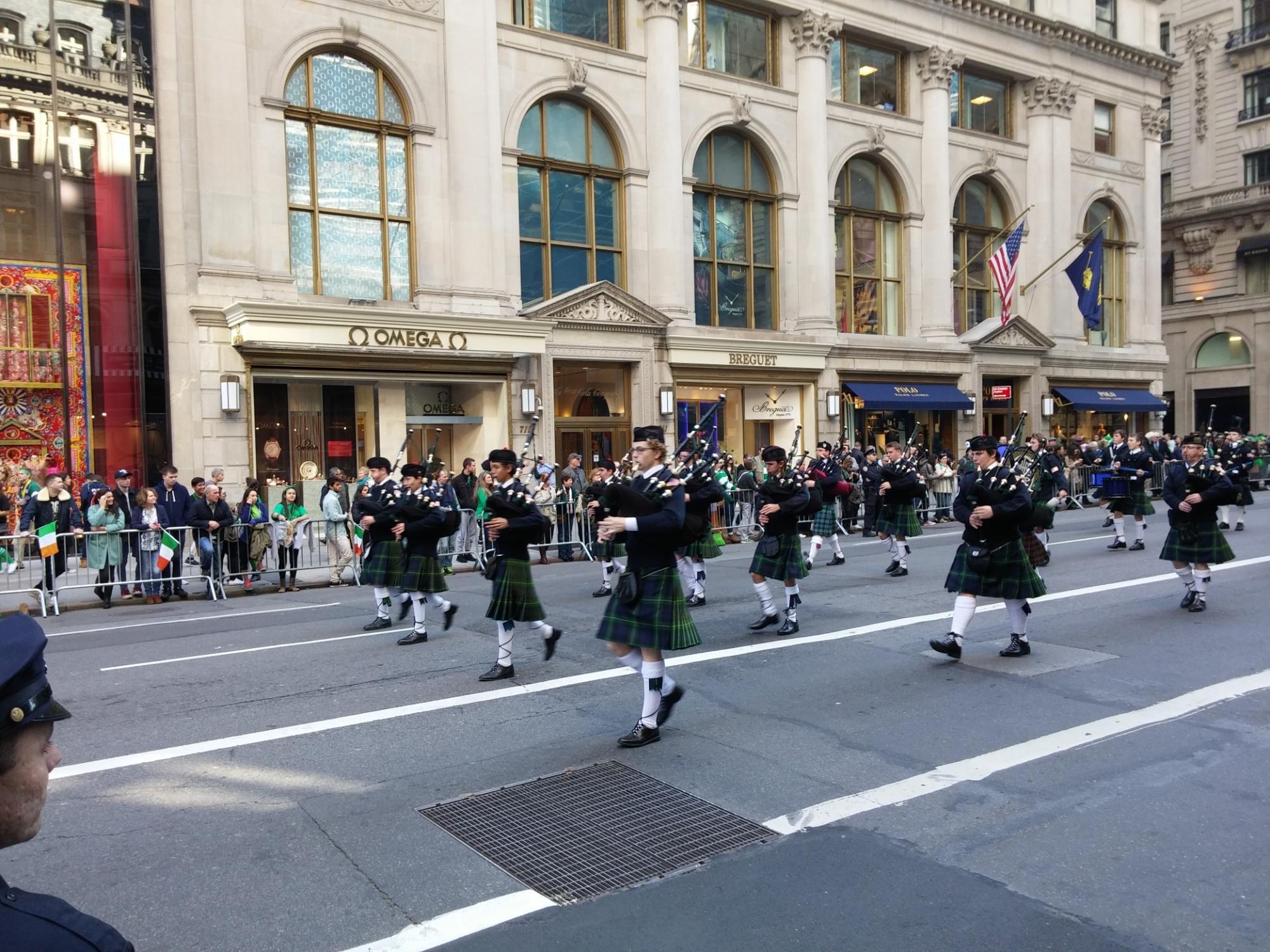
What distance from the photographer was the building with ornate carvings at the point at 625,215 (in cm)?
1848

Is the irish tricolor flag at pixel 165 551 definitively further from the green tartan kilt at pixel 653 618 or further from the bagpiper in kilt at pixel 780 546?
the green tartan kilt at pixel 653 618

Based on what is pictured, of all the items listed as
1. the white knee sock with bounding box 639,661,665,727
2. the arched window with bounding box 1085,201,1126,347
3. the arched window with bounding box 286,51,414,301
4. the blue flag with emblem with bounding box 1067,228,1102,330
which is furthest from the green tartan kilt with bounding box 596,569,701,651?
the arched window with bounding box 1085,201,1126,347

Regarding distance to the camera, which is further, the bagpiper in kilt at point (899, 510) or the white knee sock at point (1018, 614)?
the bagpiper in kilt at point (899, 510)

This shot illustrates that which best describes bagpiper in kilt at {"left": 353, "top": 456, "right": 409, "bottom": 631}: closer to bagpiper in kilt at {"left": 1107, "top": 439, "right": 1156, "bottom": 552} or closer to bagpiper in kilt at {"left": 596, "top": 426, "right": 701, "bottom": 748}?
bagpiper in kilt at {"left": 596, "top": 426, "right": 701, "bottom": 748}

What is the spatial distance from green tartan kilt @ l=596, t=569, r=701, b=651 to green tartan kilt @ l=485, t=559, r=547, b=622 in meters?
1.71

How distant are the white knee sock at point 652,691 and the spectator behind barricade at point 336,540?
9776 millimetres

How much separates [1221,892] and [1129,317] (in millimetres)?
35809

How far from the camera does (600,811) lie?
529 centimetres

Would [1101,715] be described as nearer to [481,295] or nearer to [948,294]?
[481,295]

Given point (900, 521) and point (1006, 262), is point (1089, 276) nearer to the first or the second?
point (1006, 262)

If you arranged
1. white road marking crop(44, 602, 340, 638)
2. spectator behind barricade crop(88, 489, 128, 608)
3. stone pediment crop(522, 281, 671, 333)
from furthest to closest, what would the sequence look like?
stone pediment crop(522, 281, 671, 333) → spectator behind barricade crop(88, 489, 128, 608) → white road marking crop(44, 602, 340, 638)

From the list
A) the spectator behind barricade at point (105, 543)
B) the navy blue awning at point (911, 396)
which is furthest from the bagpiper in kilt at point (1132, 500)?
the spectator behind barricade at point (105, 543)

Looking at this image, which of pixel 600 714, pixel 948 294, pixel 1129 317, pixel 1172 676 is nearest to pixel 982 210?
pixel 948 294

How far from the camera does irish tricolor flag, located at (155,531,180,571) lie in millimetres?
13656
